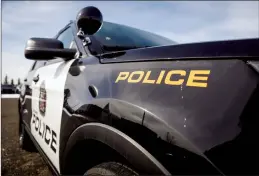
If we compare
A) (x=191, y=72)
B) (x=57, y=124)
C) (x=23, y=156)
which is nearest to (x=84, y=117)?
(x=57, y=124)

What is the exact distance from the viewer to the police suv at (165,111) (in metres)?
0.85

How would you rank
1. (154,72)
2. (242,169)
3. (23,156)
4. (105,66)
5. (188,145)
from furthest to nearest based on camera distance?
(23,156), (105,66), (154,72), (188,145), (242,169)

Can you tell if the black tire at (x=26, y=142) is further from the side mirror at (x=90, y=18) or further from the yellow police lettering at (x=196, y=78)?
the yellow police lettering at (x=196, y=78)

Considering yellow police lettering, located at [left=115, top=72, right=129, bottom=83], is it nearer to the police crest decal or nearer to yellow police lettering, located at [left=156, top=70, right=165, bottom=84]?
yellow police lettering, located at [left=156, top=70, right=165, bottom=84]

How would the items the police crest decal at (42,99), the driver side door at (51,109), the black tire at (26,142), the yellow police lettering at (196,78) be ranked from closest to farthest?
the yellow police lettering at (196,78)
the driver side door at (51,109)
the police crest decal at (42,99)
the black tire at (26,142)

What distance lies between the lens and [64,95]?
188 cm

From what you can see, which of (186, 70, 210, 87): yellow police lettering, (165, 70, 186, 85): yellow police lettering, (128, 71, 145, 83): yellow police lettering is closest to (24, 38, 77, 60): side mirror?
(128, 71, 145, 83): yellow police lettering

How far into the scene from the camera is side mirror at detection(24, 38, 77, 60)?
2037mm

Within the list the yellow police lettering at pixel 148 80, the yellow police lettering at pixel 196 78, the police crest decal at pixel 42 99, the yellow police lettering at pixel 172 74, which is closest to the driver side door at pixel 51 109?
the police crest decal at pixel 42 99

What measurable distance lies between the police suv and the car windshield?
0.99 ft

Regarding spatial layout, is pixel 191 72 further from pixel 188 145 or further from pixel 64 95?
pixel 64 95

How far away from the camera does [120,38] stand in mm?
2350

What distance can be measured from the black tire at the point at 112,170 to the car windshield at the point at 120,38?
38.8 inches

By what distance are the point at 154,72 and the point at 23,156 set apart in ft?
12.4
